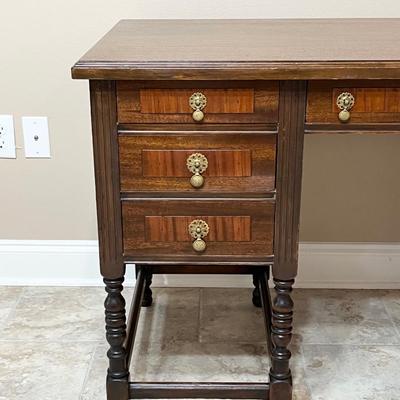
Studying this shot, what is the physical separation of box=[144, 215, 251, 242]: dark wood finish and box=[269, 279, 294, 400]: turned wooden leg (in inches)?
4.8

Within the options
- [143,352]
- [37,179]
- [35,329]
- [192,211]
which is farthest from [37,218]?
[192,211]

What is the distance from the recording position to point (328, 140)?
5.74ft

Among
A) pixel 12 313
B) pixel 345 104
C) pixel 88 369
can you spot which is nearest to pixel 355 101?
pixel 345 104

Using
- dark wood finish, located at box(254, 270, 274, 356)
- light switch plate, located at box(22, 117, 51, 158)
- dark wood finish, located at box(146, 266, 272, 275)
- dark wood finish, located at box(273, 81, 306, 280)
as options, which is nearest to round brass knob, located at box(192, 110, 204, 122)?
dark wood finish, located at box(273, 81, 306, 280)

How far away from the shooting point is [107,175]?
1188mm

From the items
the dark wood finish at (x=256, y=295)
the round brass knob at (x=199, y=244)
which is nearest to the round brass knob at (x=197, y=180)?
the round brass knob at (x=199, y=244)

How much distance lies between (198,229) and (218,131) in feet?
0.60

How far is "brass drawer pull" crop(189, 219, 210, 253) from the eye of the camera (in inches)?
48.0

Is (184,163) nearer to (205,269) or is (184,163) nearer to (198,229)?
(198,229)

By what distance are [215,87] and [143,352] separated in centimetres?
72

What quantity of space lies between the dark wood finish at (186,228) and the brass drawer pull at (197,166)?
0.24ft

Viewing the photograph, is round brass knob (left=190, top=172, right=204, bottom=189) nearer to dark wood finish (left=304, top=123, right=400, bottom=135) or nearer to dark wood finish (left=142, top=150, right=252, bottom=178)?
dark wood finish (left=142, top=150, right=252, bottom=178)

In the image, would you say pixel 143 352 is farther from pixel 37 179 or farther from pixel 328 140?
pixel 328 140

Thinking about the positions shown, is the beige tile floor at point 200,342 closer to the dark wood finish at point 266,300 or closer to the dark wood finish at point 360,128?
the dark wood finish at point 266,300
